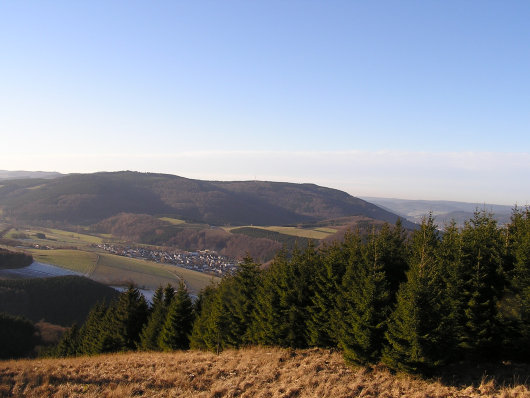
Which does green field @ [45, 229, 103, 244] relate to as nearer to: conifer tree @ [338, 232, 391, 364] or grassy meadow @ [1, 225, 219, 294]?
grassy meadow @ [1, 225, 219, 294]

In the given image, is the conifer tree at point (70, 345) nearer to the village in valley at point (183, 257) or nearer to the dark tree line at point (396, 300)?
the dark tree line at point (396, 300)

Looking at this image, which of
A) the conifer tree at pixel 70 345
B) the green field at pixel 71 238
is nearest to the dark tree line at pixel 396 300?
the conifer tree at pixel 70 345

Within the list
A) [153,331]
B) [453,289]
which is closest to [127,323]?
[153,331]

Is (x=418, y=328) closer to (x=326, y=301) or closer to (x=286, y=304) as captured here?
(x=326, y=301)

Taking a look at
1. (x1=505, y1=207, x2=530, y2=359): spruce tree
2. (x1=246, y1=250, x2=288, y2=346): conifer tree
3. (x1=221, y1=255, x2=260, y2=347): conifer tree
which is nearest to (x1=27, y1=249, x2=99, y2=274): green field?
(x1=221, y1=255, x2=260, y2=347): conifer tree

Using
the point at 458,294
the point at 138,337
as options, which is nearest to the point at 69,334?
the point at 138,337

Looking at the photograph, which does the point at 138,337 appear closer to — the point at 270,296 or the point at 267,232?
the point at 270,296
